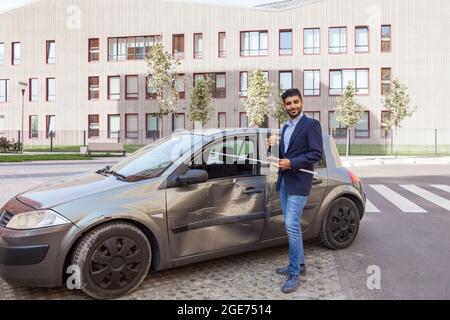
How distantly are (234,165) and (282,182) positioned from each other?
2.18 feet

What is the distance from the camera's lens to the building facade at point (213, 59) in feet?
115

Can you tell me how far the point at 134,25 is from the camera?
129 feet

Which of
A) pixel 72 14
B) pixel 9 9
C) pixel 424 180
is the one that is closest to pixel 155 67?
pixel 72 14

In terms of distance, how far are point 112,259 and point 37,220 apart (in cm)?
72

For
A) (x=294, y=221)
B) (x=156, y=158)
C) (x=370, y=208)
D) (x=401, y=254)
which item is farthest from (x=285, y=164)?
(x=370, y=208)

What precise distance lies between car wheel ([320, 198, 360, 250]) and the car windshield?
1964mm

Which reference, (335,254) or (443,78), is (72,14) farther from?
(335,254)

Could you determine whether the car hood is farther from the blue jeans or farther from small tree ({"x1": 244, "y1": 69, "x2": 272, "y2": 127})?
small tree ({"x1": 244, "y1": 69, "x2": 272, "y2": 127})

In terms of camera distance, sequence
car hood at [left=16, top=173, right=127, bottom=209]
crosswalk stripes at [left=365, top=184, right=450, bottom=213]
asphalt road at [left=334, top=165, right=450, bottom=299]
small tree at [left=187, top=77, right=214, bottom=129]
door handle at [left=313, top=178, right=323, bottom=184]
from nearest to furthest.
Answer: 1. car hood at [left=16, top=173, right=127, bottom=209]
2. asphalt road at [left=334, top=165, right=450, bottom=299]
3. door handle at [left=313, top=178, right=323, bottom=184]
4. crosswalk stripes at [left=365, top=184, right=450, bottom=213]
5. small tree at [left=187, top=77, right=214, bottom=129]

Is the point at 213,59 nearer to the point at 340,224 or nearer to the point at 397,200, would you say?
the point at 397,200

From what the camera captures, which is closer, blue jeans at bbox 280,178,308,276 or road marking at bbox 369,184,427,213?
blue jeans at bbox 280,178,308,276

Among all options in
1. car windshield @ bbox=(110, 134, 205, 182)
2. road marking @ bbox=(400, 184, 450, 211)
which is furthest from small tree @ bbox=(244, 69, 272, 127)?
car windshield @ bbox=(110, 134, 205, 182)

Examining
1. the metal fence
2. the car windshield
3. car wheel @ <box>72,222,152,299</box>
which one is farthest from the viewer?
the metal fence

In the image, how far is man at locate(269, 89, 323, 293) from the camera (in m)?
3.94
